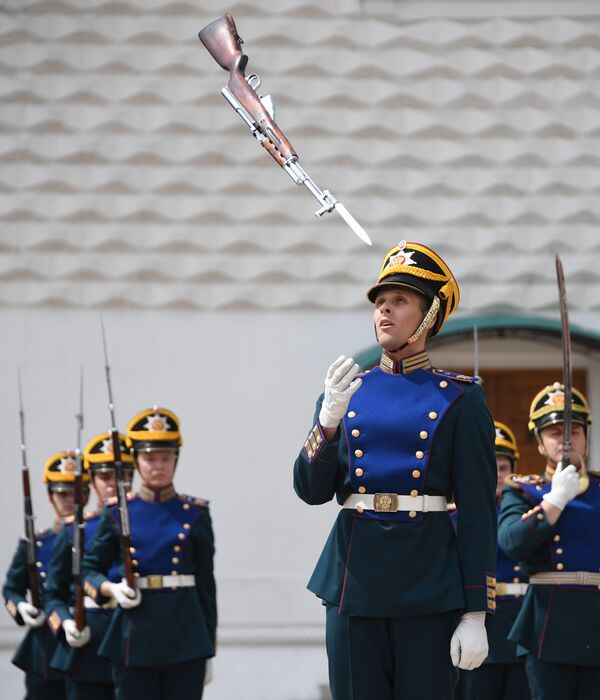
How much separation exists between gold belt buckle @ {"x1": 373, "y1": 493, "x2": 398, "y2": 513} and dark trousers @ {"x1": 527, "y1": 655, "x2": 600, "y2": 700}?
1.68 metres

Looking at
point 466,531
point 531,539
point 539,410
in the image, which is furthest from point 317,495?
point 539,410

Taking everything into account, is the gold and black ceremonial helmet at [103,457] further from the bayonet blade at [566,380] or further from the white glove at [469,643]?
the white glove at [469,643]

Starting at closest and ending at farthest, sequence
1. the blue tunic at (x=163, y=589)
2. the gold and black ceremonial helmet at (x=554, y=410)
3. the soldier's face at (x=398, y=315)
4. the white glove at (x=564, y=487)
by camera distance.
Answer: the soldier's face at (x=398, y=315) < the white glove at (x=564, y=487) < the gold and black ceremonial helmet at (x=554, y=410) < the blue tunic at (x=163, y=589)

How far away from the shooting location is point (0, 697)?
9.34m

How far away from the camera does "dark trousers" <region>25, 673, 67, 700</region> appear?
25.7 ft

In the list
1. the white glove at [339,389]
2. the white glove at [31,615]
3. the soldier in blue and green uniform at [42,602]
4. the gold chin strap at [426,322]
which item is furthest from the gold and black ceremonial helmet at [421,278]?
the white glove at [31,615]

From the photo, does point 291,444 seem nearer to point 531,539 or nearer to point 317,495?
point 531,539

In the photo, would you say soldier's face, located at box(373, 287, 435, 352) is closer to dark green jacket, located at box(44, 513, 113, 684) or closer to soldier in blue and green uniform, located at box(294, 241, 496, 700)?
soldier in blue and green uniform, located at box(294, 241, 496, 700)

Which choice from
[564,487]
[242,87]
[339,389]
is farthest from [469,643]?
[242,87]

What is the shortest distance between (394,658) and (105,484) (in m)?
3.77

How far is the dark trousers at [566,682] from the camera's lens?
5195 mm

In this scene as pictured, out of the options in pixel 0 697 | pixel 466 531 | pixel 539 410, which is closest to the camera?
pixel 466 531

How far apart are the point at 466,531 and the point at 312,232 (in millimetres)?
5869

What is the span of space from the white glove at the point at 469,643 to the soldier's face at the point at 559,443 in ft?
5.45
